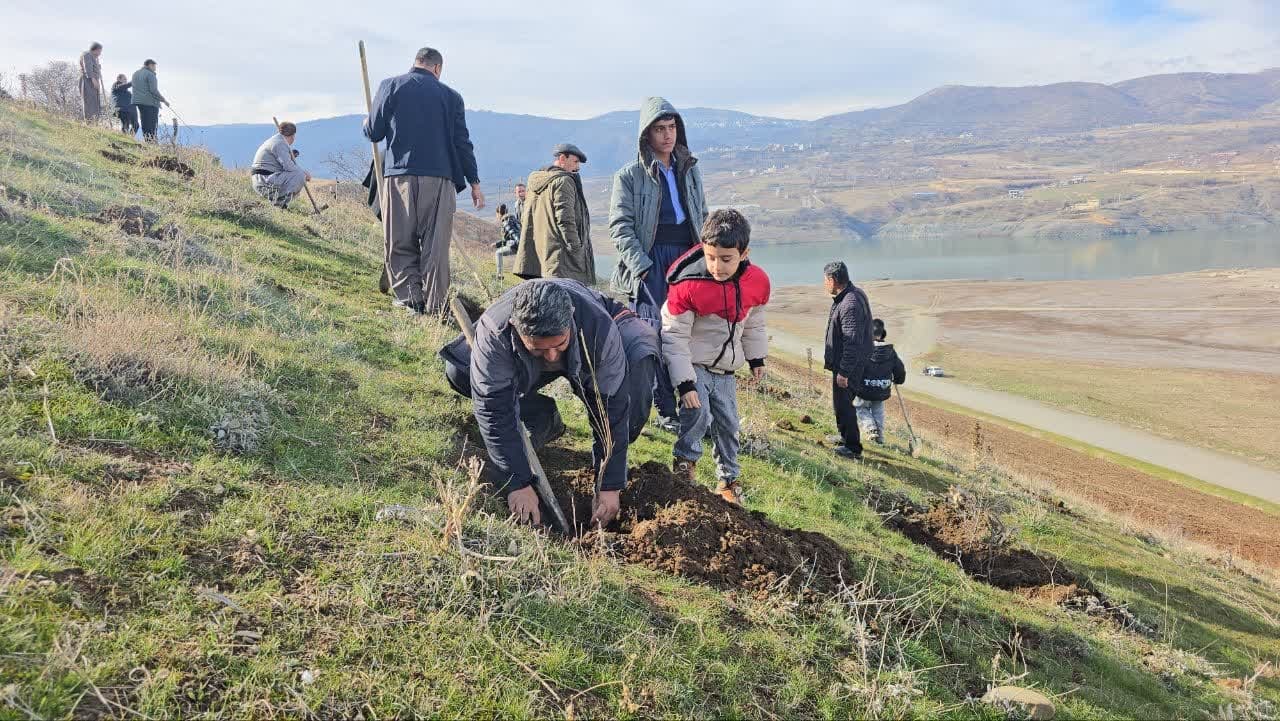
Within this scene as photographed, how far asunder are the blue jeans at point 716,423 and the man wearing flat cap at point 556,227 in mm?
2368

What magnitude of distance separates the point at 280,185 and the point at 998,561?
11.4 meters

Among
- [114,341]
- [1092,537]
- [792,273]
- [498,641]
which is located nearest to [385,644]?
[498,641]

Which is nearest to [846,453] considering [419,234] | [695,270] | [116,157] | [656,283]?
[656,283]

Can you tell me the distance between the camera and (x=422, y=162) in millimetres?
6879

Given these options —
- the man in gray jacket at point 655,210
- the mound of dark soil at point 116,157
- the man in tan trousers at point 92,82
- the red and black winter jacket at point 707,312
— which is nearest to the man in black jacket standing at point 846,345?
the man in gray jacket at point 655,210

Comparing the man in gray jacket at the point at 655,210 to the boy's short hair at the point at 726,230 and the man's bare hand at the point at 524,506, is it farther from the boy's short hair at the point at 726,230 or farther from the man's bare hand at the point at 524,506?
the man's bare hand at the point at 524,506

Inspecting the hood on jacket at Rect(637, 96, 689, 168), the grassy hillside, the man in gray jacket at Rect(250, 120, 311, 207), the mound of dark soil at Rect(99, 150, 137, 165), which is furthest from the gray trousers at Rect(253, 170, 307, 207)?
the hood on jacket at Rect(637, 96, 689, 168)

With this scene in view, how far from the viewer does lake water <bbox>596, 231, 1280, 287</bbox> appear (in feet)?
239

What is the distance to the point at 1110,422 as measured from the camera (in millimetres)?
22078

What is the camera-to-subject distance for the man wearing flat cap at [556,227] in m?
6.84

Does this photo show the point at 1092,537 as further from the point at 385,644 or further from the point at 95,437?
the point at 95,437

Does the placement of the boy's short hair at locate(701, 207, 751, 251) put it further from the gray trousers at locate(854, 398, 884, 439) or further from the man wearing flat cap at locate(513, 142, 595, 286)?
the gray trousers at locate(854, 398, 884, 439)

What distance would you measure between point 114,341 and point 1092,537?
8939 mm

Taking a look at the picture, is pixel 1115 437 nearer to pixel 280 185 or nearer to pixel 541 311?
pixel 280 185
